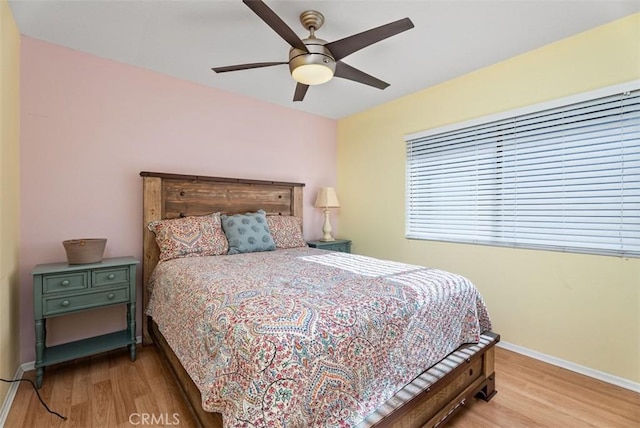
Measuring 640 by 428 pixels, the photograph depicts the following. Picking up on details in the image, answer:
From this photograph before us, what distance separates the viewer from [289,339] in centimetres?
106

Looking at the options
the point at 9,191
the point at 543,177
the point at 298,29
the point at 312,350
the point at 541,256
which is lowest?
the point at 312,350

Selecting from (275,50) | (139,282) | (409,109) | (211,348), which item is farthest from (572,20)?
(139,282)

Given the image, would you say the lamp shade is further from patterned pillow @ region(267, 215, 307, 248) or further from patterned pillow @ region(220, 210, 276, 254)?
patterned pillow @ region(220, 210, 276, 254)

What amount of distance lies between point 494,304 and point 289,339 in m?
2.37

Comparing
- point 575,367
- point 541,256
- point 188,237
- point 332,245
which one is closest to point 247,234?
point 188,237

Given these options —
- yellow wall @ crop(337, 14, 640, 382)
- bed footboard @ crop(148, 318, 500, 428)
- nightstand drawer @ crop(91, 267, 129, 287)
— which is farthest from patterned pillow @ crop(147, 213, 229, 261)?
yellow wall @ crop(337, 14, 640, 382)

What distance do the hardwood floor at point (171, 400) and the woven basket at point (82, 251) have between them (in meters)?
0.83

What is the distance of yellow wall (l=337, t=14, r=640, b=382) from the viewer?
2.04 metres

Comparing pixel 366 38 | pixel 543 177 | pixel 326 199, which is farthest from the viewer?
pixel 326 199

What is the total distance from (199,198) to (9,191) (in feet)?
4.36

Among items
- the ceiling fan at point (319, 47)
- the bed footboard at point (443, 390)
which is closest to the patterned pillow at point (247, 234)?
the ceiling fan at point (319, 47)

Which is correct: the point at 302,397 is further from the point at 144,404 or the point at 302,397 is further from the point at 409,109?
the point at 409,109

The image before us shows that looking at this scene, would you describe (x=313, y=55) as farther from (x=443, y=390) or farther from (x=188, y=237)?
(x=443, y=390)

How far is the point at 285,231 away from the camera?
324 centimetres
